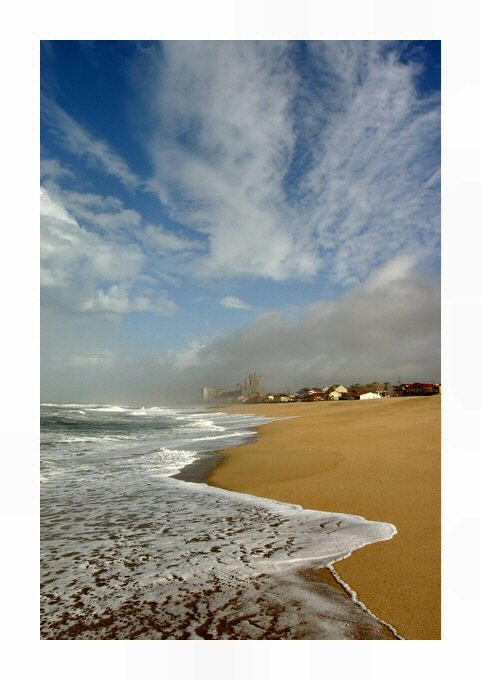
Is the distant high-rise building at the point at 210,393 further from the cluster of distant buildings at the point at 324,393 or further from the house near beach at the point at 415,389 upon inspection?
the house near beach at the point at 415,389

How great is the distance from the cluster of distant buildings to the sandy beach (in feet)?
157

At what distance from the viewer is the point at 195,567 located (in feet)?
10.4

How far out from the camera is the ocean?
235cm

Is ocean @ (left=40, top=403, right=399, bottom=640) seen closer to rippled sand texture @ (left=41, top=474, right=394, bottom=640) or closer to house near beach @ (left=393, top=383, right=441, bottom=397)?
rippled sand texture @ (left=41, top=474, right=394, bottom=640)

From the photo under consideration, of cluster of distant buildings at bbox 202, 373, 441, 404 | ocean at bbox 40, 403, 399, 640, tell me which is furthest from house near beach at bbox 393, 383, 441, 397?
ocean at bbox 40, 403, 399, 640

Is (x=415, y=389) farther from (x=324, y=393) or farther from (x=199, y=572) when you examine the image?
(x=199, y=572)

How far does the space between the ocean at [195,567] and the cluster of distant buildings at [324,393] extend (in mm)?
53073

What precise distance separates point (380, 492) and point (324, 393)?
82.2 meters

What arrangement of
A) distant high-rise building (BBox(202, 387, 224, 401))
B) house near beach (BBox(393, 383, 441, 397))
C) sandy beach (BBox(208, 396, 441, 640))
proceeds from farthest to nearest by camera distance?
distant high-rise building (BBox(202, 387, 224, 401)), house near beach (BBox(393, 383, 441, 397)), sandy beach (BBox(208, 396, 441, 640))

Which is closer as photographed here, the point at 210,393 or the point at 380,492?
the point at 380,492

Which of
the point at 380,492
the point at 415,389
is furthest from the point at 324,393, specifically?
the point at 380,492
